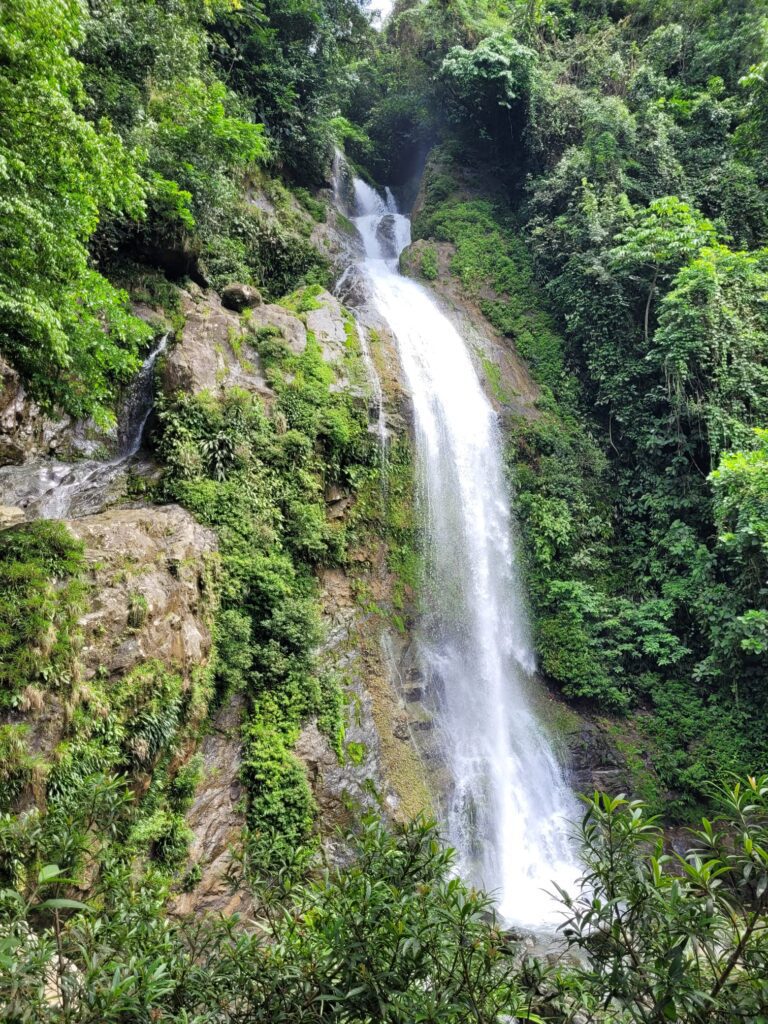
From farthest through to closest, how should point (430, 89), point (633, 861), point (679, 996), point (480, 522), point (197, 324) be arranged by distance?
point (430, 89)
point (480, 522)
point (197, 324)
point (633, 861)
point (679, 996)

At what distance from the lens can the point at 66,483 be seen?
875cm

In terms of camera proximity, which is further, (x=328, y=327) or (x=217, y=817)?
(x=328, y=327)

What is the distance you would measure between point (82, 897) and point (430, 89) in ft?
94.3

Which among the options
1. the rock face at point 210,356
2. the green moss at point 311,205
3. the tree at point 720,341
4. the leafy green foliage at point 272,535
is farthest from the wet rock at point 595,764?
the green moss at point 311,205

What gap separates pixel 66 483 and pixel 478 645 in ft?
28.6

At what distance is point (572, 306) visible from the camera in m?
17.6

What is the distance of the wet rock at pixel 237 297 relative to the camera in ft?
42.3

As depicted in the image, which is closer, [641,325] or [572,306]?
[641,325]

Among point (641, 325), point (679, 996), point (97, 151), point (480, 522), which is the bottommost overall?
point (480, 522)

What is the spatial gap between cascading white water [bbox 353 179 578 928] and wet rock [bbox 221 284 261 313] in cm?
411

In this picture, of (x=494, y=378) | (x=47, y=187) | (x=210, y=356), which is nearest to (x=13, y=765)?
(x=47, y=187)

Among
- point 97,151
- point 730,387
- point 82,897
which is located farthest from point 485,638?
point 97,151

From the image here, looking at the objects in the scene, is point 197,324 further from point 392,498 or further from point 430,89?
point 430,89

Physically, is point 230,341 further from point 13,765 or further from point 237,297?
point 13,765
